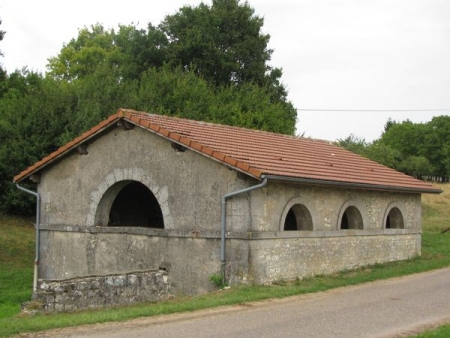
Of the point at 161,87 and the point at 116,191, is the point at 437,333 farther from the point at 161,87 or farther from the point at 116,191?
the point at 161,87

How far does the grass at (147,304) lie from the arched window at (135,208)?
3.19m

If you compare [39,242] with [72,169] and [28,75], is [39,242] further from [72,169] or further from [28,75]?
[28,75]

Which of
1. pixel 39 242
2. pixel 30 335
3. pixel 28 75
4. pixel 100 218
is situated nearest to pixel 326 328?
pixel 30 335

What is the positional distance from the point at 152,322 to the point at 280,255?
16.5 ft

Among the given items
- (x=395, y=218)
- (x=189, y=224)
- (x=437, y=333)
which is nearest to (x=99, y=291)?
(x=189, y=224)

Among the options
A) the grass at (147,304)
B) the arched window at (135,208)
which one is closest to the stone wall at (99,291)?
the grass at (147,304)

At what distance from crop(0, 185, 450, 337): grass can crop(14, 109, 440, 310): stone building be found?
56 centimetres

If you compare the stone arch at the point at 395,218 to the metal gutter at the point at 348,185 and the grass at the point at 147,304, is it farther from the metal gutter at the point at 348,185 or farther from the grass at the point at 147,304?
the grass at the point at 147,304

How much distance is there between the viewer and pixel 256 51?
37781 millimetres

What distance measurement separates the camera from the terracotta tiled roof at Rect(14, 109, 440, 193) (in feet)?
43.4

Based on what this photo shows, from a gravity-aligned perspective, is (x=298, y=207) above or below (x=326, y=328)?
above

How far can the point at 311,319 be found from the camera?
940cm

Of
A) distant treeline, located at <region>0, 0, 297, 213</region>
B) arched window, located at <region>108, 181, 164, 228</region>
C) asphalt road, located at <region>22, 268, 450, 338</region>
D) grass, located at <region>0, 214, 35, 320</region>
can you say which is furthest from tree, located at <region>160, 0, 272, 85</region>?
asphalt road, located at <region>22, 268, 450, 338</region>

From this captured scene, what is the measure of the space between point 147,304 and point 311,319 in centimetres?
359
